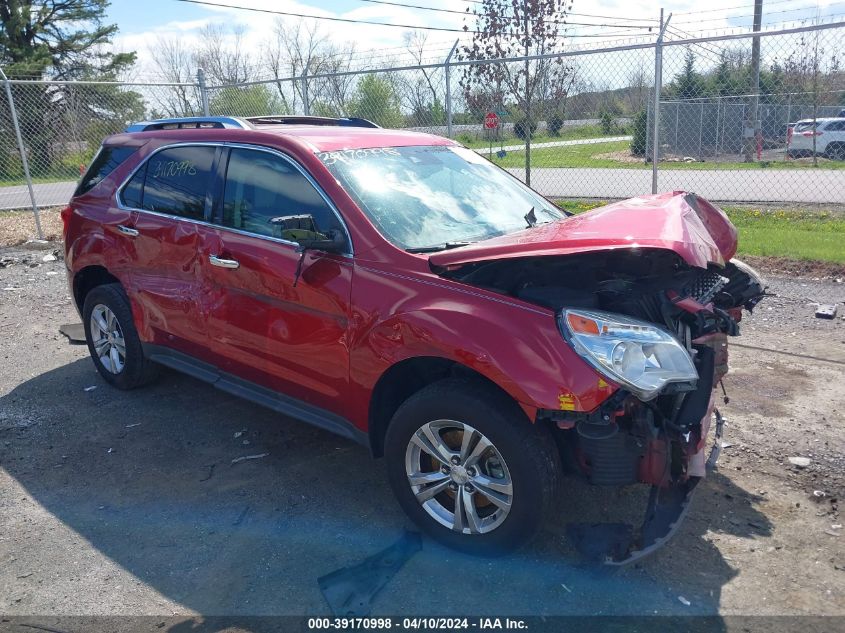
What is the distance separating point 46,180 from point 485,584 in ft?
62.0

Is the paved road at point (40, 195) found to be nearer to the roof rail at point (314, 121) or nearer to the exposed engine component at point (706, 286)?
the roof rail at point (314, 121)

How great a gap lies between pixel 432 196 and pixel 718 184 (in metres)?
10.1

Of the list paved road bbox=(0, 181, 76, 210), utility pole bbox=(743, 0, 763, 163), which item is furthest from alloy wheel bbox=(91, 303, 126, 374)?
paved road bbox=(0, 181, 76, 210)

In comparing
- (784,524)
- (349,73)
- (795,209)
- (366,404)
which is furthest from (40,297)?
(795,209)

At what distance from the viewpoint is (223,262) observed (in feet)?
14.1

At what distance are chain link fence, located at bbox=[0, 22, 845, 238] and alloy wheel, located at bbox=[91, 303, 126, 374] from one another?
19.7ft

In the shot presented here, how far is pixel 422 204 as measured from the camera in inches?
161

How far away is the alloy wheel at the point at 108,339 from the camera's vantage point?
5441 millimetres

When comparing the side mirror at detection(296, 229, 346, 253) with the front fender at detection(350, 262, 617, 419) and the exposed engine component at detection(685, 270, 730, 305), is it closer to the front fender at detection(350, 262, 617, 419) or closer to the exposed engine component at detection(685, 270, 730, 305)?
the front fender at detection(350, 262, 617, 419)

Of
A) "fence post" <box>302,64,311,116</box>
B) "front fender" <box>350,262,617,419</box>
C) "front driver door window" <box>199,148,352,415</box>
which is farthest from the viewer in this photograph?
"fence post" <box>302,64,311,116</box>

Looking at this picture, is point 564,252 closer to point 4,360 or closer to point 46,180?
point 4,360

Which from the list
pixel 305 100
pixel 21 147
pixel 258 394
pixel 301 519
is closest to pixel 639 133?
pixel 305 100

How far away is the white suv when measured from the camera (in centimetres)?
1118

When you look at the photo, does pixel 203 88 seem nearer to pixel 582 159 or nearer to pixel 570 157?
pixel 570 157
